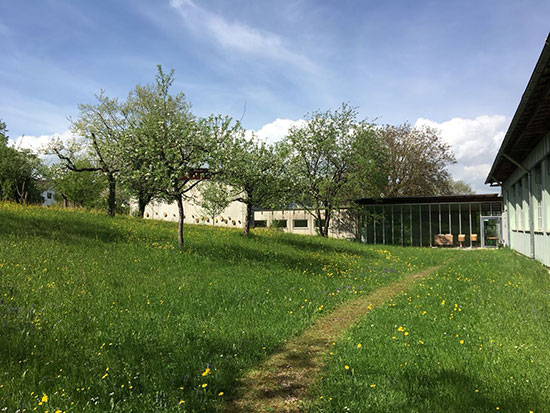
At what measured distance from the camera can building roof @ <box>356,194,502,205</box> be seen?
30.4 metres

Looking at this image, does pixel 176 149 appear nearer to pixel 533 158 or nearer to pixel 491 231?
pixel 533 158

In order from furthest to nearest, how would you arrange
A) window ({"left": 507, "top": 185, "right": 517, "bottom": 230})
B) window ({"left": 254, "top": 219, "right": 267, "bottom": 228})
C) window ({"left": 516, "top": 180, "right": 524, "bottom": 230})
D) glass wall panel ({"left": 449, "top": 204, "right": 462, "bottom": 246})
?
1. window ({"left": 254, "top": 219, "right": 267, "bottom": 228})
2. glass wall panel ({"left": 449, "top": 204, "right": 462, "bottom": 246})
3. window ({"left": 507, "top": 185, "right": 517, "bottom": 230})
4. window ({"left": 516, "top": 180, "right": 524, "bottom": 230})

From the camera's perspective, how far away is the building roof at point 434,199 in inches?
1198

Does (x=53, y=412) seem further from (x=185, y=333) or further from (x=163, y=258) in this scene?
(x=163, y=258)

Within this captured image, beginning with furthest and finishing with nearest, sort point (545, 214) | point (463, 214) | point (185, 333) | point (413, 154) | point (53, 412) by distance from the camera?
point (413, 154)
point (463, 214)
point (545, 214)
point (185, 333)
point (53, 412)

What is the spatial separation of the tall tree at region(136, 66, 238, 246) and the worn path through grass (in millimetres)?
9106

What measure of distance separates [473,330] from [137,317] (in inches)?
233

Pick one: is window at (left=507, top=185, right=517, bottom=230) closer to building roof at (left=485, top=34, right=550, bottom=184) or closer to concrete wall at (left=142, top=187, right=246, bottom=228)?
building roof at (left=485, top=34, right=550, bottom=184)

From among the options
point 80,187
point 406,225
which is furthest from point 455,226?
point 80,187

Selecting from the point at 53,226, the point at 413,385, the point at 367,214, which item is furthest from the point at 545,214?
the point at 367,214

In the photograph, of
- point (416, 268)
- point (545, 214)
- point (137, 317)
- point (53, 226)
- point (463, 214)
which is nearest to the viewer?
point (137, 317)

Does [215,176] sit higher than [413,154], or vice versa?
[413,154]

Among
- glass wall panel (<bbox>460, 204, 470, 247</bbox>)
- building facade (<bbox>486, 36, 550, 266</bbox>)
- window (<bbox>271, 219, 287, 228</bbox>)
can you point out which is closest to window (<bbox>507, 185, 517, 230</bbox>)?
building facade (<bbox>486, 36, 550, 266</bbox>)

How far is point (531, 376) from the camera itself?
4.20m
